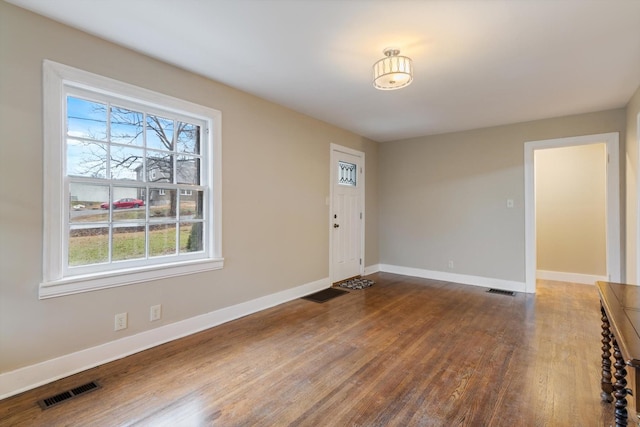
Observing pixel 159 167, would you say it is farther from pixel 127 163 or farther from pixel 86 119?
pixel 86 119

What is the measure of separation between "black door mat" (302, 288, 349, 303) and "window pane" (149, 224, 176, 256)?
1.88 metres

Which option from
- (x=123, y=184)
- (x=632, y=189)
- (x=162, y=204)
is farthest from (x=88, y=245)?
(x=632, y=189)

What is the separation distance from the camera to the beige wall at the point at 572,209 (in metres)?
4.84

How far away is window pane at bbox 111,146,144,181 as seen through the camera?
8.07 ft

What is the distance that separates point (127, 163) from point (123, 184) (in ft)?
0.59

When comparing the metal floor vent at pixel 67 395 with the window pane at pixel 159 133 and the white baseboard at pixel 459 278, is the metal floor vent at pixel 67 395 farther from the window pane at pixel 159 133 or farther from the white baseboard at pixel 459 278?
the white baseboard at pixel 459 278

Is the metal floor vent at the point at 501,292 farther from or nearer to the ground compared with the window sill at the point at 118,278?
nearer to the ground

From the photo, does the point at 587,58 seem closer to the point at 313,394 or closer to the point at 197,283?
the point at 313,394

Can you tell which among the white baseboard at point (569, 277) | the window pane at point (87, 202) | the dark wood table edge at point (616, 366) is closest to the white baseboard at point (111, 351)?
the window pane at point (87, 202)

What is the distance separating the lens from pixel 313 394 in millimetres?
1992

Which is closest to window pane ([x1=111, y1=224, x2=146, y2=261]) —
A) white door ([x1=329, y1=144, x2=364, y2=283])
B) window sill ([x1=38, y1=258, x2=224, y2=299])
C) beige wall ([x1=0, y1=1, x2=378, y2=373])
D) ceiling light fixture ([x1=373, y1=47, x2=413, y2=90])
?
window sill ([x1=38, y1=258, x2=224, y2=299])

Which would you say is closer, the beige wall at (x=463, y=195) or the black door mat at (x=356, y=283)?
the beige wall at (x=463, y=195)

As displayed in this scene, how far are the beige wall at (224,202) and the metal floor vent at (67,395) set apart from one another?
11.6 inches

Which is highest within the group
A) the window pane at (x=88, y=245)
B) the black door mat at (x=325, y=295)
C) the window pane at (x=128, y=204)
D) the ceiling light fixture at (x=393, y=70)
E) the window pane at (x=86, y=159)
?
the ceiling light fixture at (x=393, y=70)
